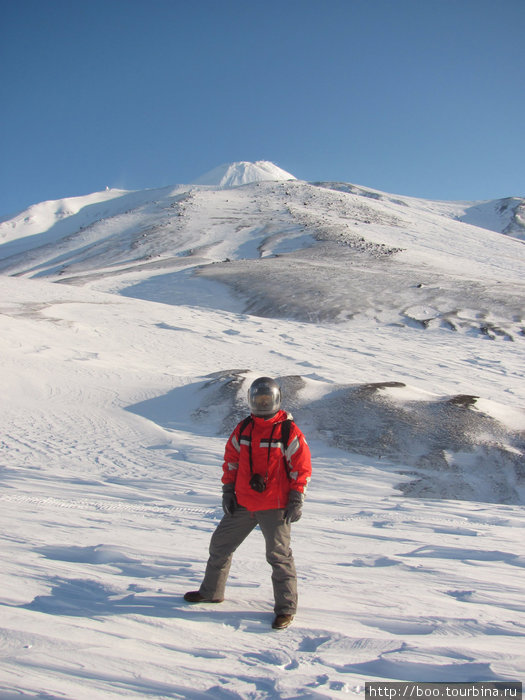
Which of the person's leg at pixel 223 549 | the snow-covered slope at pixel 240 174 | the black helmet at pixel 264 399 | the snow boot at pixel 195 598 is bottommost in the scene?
the snow boot at pixel 195 598

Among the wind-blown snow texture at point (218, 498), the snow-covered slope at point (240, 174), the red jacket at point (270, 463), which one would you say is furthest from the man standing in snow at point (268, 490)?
the snow-covered slope at point (240, 174)

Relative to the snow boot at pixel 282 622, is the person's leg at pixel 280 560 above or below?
above

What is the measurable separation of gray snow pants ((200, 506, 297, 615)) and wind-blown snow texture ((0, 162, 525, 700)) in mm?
164

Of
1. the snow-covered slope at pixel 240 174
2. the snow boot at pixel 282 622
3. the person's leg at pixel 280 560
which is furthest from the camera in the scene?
the snow-covered slope at pixel 240 174

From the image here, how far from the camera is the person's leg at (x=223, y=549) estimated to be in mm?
3248

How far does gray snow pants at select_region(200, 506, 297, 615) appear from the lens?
3.08m

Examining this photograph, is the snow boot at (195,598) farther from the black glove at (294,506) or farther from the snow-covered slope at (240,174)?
the snow-covered slope at (240,174)

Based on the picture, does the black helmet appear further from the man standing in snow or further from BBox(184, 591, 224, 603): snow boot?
BBox(184, 591, 224, 603): snow boot

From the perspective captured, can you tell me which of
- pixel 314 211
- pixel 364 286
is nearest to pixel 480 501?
pixel 364 286

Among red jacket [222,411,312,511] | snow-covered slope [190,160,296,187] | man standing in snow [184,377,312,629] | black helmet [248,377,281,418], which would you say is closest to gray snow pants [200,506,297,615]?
man standing in snow [184,377,312,629]

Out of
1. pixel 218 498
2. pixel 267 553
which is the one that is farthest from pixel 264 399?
pixel 218 498

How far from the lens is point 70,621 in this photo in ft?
9.37

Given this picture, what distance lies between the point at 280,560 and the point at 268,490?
0.46 m

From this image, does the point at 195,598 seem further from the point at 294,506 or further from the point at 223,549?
the point at 294,506
